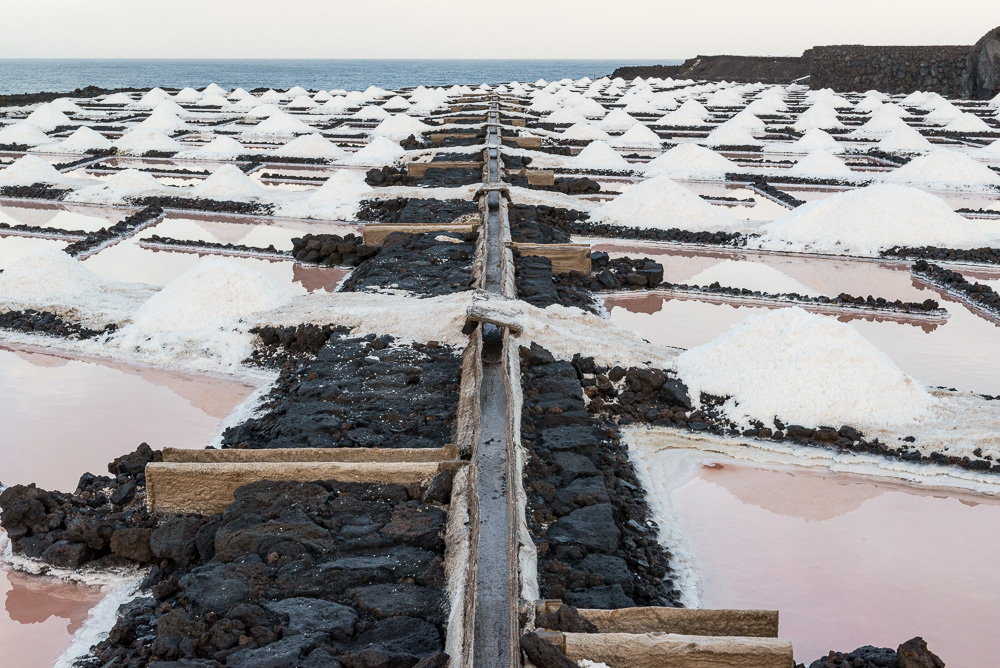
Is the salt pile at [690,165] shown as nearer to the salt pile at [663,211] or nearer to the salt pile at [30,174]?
the salt pile at [663,211]

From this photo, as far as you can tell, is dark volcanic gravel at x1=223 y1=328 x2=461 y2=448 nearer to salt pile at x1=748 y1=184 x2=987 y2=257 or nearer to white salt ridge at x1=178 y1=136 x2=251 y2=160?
salt pile at x1=748 y1=184 x2=987 y2=257

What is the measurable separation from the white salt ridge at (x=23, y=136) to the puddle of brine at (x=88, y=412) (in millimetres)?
11799

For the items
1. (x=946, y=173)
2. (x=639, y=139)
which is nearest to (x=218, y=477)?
(x=946, y=173)

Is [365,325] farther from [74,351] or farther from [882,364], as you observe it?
[882,364]

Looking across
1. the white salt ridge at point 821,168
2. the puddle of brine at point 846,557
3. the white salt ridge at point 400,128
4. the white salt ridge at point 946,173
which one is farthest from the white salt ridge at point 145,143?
the puddle of brine at point 846,557

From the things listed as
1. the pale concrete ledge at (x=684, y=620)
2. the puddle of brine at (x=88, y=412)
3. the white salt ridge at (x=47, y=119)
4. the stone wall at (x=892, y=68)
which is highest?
the stone wall at (x=892, y=68)

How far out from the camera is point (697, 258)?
809 centimetres

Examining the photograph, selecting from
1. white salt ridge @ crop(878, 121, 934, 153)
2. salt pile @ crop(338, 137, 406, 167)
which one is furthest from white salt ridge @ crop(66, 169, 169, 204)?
white salt ridge @ crop(878, 121, 934, 153)

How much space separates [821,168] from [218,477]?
11.0m

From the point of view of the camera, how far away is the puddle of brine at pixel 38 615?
9.07 feet

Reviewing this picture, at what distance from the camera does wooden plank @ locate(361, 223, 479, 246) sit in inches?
297

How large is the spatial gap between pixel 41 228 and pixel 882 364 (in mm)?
7778

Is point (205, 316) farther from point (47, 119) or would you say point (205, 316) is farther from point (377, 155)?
point (47, 119)

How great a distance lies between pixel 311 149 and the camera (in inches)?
566
